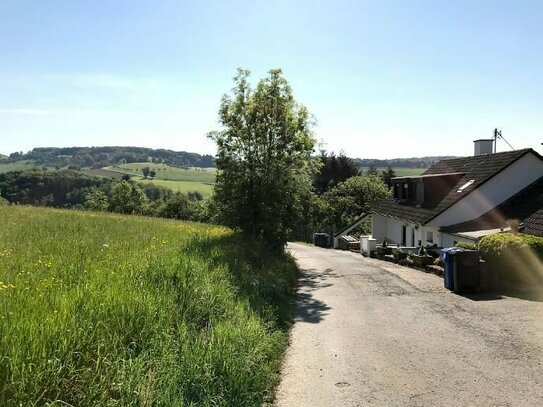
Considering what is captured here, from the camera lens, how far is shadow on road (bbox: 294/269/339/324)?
11297 mm

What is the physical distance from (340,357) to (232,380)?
109 inches

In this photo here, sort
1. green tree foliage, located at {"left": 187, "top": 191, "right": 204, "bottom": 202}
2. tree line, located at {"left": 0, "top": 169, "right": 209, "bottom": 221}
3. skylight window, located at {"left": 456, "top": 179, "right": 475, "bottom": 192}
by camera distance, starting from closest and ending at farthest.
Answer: skylight window, located at {"left": 456, "top": 179, "right": 475, "bottom": 192}
tree line, located at {"left": 0, "top": 169, "right": 209, "bottom": 221}
green tree foliage, located at {"left": 187, "top": 191, "right": 204, "bottom": 202}

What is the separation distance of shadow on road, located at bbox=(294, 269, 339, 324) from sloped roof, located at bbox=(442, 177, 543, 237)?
27.1ft

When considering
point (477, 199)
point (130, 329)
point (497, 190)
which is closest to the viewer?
point (130, 329)

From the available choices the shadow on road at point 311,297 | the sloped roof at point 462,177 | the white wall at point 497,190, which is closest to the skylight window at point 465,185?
the sloped roof at point 462,177

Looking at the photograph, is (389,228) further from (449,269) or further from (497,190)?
(449,269)

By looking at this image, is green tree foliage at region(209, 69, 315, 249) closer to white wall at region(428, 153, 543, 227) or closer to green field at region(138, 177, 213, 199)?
white wall at region(428, 153, 543, 227)

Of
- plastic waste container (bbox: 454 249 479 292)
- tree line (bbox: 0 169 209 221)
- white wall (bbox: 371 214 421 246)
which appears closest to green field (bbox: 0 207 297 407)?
plastic waste container (bbox: 454 249 479 292)

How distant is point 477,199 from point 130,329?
22.9 metres

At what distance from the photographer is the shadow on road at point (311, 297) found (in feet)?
37.1

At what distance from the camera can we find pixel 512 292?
1373cm

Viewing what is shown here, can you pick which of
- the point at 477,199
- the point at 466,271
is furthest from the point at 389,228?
the point at 466,271

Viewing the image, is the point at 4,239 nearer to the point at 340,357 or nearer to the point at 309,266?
the point at 340,357

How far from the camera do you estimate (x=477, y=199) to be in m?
24.8
